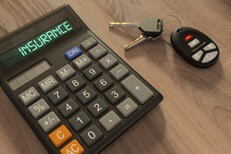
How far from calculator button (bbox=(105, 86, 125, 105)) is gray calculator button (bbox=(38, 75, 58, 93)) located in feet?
0.24

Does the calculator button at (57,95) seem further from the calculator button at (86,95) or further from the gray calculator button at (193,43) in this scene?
the gray calculator button at (193,43)

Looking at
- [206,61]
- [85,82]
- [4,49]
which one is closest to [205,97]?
[206,61]

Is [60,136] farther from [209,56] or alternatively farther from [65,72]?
[209,56]

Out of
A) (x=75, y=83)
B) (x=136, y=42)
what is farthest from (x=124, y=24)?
(x=75, y=83)

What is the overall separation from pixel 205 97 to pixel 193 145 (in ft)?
0.24

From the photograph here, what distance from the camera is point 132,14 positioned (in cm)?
48

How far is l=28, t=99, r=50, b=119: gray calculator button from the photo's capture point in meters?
0.35

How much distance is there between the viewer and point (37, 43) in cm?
41

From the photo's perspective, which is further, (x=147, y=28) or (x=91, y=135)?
A: (x=147, y=28)

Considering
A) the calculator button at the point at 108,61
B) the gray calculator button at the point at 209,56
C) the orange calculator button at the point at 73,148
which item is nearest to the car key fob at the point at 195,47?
the gray calculator button at the point at 209,56

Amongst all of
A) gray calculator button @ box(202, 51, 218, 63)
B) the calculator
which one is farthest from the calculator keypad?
gray calculator button @ box(202, 51, 218, 63)

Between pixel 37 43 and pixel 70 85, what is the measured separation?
0.09 m

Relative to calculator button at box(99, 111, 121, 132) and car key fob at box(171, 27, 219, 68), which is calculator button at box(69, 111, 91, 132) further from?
car key fob at box(171, 27, 219, 68)

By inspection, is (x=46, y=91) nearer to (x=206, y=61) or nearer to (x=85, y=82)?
(x=85, y=82)
